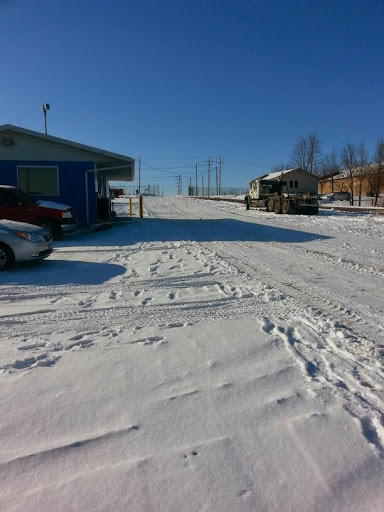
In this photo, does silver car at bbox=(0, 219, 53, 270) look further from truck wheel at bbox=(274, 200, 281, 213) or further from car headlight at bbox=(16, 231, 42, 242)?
truck wheel at bbox=(274, 200, 281, 213)

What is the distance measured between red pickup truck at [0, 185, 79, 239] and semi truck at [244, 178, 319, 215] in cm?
1623

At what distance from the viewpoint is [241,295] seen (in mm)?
5824

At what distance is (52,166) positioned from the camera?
53.4 ft

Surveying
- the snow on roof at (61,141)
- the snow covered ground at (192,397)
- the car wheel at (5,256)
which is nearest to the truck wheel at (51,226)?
the snow on roof at (61,141)

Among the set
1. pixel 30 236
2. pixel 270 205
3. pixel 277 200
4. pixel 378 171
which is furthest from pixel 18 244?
pixel 378 171

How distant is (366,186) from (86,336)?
5314cm

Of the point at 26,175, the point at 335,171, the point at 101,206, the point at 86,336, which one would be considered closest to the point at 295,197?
the point at 101,206

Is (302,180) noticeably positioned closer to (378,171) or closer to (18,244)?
(378,171)

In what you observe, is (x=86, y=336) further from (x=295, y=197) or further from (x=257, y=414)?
(x=295, y=197)

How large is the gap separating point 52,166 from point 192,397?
50.5 ft

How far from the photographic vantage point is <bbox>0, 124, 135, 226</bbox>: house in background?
15.8m

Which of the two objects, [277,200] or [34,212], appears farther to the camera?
[277,200]

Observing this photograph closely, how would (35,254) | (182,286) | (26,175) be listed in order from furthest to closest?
1. (26,175)
2. (35,254)
3. (182,286)

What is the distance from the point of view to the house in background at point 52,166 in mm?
15836
